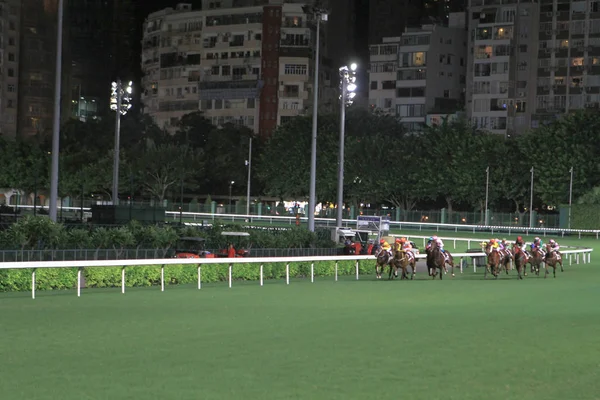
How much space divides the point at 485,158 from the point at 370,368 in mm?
64354

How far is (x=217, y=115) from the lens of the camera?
10919 cm

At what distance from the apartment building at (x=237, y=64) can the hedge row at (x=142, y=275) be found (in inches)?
3111

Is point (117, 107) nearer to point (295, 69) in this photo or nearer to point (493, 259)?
point (493, 259)

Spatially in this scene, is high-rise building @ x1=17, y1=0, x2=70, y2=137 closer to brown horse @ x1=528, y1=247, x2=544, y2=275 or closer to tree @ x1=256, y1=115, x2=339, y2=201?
tree @ x1=256, y1=115, x2=339, y2=201

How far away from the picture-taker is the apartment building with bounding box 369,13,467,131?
101m

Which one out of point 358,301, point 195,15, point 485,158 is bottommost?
point 358,301

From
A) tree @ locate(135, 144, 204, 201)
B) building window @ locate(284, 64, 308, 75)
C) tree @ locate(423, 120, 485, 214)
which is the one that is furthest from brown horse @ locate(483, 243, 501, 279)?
building window @ locate(284, 64, 308, 75)

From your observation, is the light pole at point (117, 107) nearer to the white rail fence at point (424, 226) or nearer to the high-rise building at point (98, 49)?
the white rail fence at point (424, 226)

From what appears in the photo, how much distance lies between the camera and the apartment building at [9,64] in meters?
110

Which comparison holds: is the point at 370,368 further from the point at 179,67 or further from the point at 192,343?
the point at 179,67

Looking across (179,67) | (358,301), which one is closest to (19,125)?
(179,67)

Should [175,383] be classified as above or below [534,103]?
below

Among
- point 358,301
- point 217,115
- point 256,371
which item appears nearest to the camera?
point 256,371

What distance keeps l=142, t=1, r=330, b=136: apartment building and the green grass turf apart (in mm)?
87143
